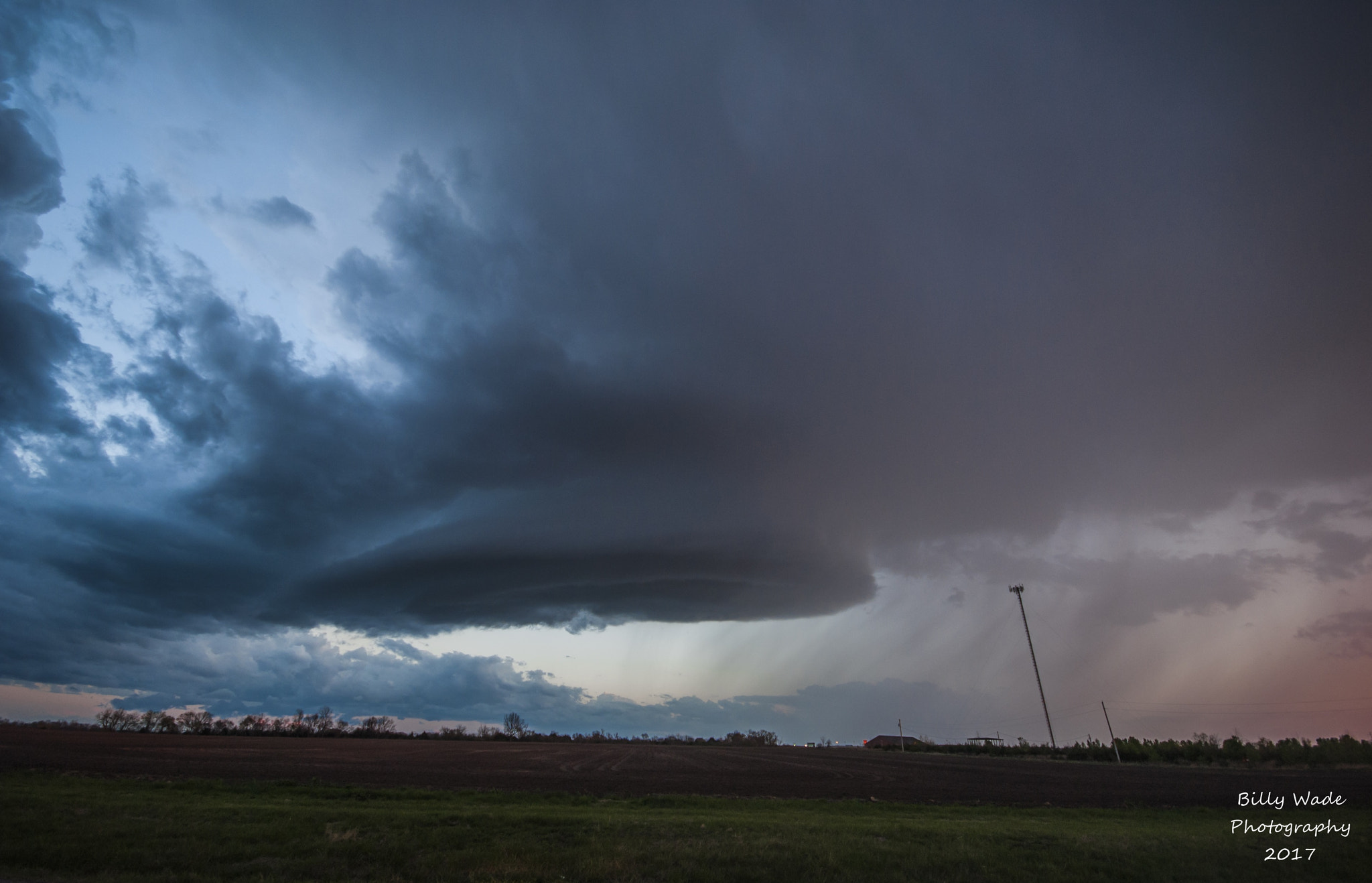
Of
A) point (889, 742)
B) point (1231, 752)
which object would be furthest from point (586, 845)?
point (889, 742)

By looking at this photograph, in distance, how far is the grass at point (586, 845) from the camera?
15531 mm

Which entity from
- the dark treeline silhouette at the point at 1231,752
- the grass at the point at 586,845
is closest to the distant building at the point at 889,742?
the dark treeline silhouette at the point at 1231,752

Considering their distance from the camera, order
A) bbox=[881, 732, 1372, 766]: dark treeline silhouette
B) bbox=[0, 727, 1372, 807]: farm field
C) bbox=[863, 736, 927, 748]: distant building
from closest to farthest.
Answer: bbox=[0, 727, 1372, 807]: farm field < bbox=[881, 732, 1372, 766]: dark treeline silhouette < bbox=[863, 736, 927, 748]: distant building

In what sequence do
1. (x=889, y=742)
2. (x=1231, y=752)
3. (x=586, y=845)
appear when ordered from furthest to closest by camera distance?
1. (x=889, y=742)
2. (x=1231, y=752)
3. (x=586, y=845)

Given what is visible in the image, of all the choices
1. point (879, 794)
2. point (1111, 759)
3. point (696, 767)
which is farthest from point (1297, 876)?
point (1111, 759)

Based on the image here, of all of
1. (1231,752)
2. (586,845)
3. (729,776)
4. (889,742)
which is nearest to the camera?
(586,845)

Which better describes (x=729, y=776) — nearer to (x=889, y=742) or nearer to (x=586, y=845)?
(x=586, y=845)

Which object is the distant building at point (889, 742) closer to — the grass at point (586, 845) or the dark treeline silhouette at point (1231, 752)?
the dark treeline silhouette at point (1231, 752)

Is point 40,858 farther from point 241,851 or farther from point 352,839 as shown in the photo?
point 352,839

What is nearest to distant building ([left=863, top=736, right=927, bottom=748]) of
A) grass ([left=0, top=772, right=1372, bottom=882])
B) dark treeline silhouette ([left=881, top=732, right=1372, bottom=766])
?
dark treeline silhouette ([left=881, top=732, right=1372, bottom=766])

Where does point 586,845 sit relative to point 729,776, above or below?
above

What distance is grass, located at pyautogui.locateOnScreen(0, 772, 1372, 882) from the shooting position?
51.0ft

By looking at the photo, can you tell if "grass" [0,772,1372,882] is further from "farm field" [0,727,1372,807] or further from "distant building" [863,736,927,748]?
"distant building" [863,736,927,748]

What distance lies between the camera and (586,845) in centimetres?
1789
